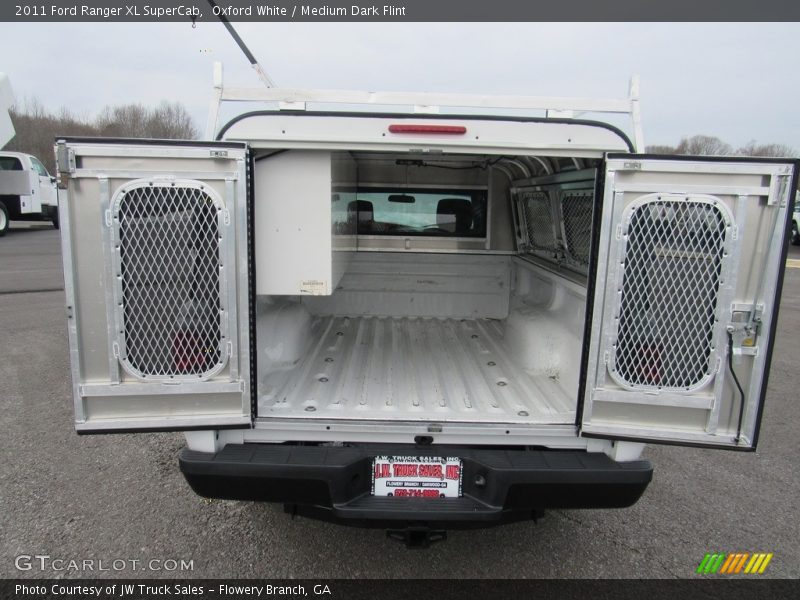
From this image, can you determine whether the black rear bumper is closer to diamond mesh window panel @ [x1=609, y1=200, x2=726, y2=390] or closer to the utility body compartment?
the utility body compartment

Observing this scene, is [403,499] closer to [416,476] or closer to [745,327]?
[416,476]

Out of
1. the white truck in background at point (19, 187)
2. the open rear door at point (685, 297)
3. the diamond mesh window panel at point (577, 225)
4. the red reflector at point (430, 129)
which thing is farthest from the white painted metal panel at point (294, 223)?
the white truck in background at point (19, 187)

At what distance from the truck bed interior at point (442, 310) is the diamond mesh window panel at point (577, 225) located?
26 millimetres

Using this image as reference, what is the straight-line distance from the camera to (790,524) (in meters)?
3.11

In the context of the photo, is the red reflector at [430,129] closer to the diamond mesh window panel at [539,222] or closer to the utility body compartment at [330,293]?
the utility body compartment at [330,293]

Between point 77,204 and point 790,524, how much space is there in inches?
159

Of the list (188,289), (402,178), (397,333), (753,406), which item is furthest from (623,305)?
(402,178)

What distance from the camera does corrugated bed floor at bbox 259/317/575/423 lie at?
104 inches

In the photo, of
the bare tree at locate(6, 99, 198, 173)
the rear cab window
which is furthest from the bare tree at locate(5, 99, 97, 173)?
the rear cab window

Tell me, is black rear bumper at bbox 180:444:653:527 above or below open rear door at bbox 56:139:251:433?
below

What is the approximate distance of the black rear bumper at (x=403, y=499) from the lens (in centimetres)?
222

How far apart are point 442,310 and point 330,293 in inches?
110

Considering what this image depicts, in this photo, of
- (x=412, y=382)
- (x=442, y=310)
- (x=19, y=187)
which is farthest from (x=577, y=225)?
(x=19, y=187)

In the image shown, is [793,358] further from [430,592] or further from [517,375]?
[430,592]
